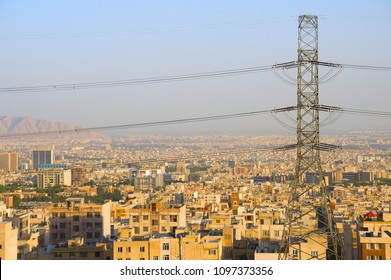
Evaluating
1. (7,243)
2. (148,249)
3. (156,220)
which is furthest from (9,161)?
(7,243)

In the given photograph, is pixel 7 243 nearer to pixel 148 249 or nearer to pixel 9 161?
pixel 148 249

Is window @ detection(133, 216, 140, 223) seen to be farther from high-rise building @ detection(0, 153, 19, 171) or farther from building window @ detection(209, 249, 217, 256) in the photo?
high-rise building @ detection(0, 153, 19, 171)

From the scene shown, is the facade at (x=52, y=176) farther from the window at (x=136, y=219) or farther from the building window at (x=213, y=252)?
the building window at (x=213, y=252)

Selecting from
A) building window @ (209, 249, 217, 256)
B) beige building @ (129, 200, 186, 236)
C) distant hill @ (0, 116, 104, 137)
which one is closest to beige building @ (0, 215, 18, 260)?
building window @ (209, 249, 217, 256)

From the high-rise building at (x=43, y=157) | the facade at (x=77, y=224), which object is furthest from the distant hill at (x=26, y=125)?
the high-rise building at (x=43, y=157)
